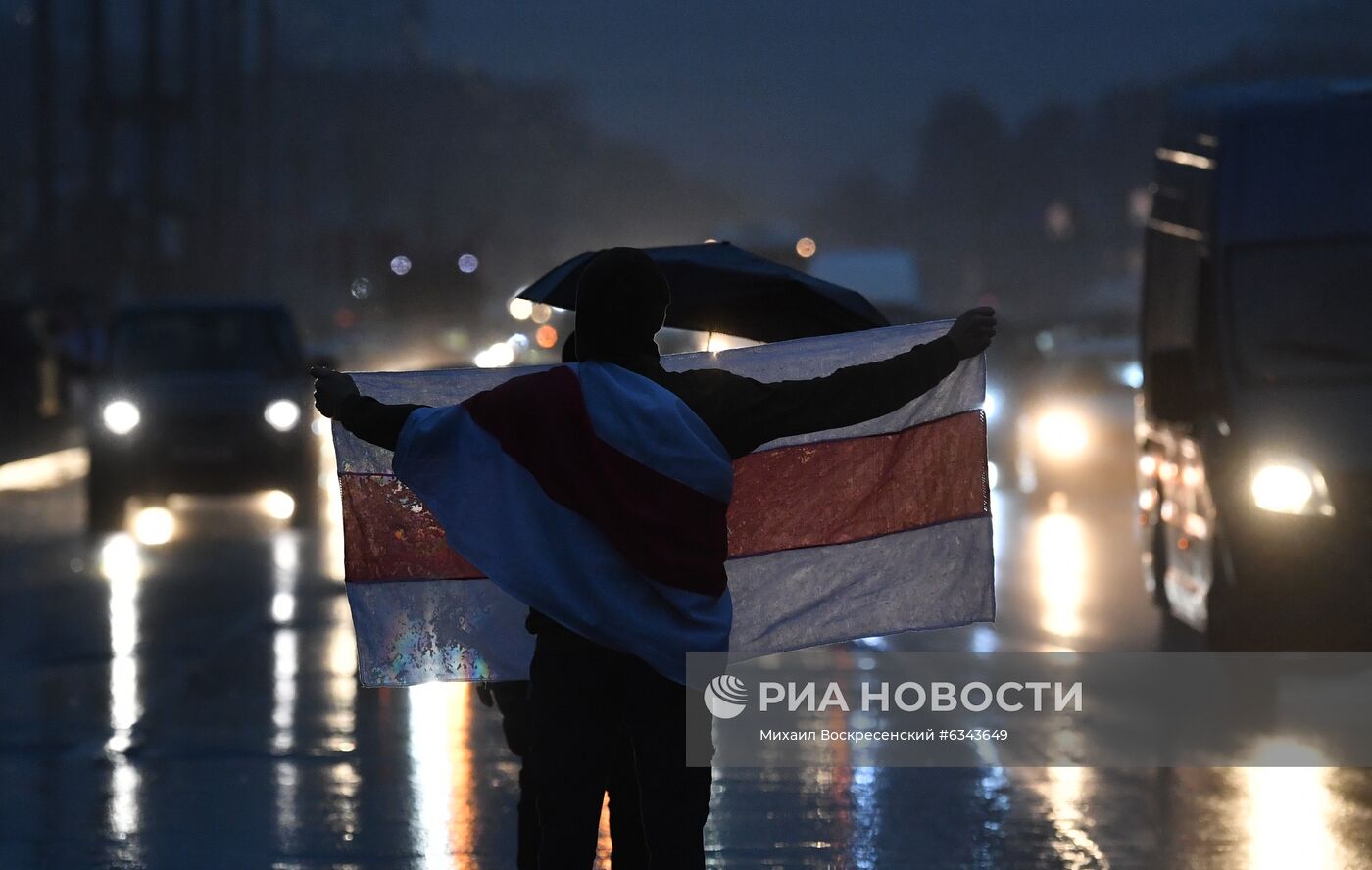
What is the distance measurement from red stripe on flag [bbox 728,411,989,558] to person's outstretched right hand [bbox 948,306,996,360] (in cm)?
87

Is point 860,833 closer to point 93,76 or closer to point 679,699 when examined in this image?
point 679,699

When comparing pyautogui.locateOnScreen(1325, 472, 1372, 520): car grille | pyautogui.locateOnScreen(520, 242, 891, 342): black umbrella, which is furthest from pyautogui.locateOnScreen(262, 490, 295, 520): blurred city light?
pyautogui.locateOnScreen(520, 242, 891, 342): black umbrella

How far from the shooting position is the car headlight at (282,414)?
21.9m

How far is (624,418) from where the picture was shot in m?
5.11

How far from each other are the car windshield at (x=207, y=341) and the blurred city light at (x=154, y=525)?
54.7 inches

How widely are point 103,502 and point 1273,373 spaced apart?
41.3 feet

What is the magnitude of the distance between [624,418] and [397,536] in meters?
1.33

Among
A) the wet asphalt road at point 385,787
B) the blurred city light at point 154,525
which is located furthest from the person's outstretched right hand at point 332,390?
the blurred city light at point 154,525

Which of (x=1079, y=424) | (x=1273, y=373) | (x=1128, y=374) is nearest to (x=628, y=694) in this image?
(x=1273, y=373)

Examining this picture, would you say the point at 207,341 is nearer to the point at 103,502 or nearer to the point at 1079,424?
the point at 103,502

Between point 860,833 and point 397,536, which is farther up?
point 397,536

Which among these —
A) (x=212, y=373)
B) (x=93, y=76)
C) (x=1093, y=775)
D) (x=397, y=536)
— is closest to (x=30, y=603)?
(x=212, y=373)

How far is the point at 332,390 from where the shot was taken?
18.3ft

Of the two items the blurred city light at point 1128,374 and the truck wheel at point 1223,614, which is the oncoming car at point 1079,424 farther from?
the truck wheel at point 1223,614
